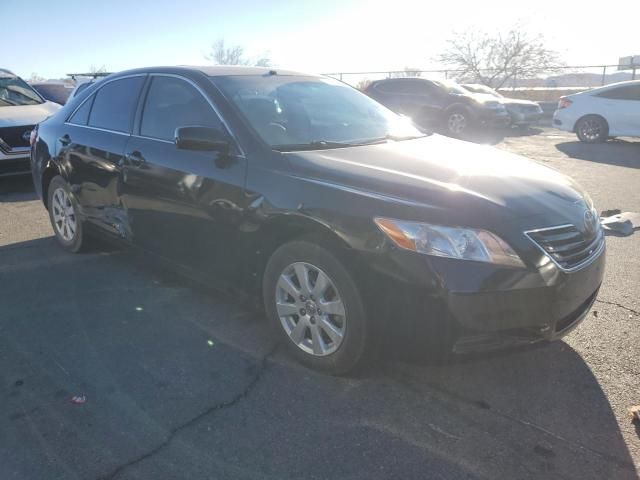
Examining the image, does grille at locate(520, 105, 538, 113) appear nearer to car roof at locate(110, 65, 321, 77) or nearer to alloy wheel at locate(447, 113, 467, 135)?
alloy wheel at locate(447, 113, 467, 135)

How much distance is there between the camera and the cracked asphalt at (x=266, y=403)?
2328 mm

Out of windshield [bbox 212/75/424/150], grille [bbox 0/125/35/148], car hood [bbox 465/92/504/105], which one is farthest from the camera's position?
car hood [bbox 465/92/504/105]

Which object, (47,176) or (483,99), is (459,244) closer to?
(47,176)

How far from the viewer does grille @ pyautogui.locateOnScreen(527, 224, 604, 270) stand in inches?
102

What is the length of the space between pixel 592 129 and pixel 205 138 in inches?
489

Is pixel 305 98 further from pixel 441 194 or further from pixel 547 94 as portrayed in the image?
pixel 547 94

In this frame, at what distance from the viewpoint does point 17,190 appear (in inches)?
334

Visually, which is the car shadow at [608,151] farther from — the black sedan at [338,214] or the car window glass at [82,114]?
the car window glass at [82,114]

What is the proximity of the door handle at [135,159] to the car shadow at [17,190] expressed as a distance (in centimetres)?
458

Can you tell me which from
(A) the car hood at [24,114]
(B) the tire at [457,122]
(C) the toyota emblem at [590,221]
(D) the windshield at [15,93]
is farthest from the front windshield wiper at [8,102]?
(B) the tire at [457,122]

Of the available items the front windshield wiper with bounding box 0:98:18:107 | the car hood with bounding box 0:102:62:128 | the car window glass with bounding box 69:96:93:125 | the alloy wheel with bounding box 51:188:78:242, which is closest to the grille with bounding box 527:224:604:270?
the car window glass with bounding box 69:96:93:125

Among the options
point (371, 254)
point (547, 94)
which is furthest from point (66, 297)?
point (547, 94)

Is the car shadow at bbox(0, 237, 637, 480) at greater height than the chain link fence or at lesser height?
lesser

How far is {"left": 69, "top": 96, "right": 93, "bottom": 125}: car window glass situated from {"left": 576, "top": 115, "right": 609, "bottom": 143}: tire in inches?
472
